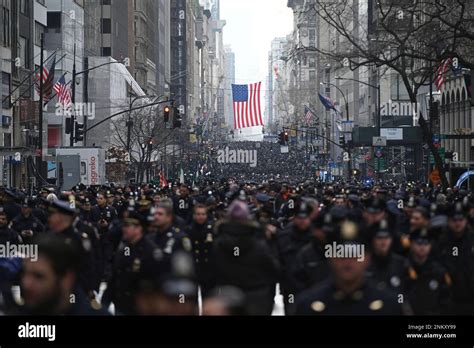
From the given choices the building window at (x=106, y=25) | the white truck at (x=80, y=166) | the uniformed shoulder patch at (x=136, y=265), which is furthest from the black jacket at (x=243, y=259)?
the building window at (x=106, y=25)

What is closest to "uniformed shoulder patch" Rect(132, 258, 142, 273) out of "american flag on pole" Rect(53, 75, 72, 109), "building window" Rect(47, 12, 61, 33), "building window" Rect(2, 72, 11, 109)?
"american flag on pole" Rect(53, 75, 72, 109)

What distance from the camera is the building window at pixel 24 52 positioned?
6856 cm

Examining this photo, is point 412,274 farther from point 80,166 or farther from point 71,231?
point 80,166

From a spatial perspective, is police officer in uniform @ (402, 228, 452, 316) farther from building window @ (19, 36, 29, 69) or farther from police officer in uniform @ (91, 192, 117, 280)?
building window @ (19, 36, 29, 69)

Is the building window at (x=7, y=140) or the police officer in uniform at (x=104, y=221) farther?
the building window at (x=7, y=140)

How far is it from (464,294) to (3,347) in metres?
5.40

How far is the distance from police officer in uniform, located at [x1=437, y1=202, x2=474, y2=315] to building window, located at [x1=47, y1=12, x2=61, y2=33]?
6856cm

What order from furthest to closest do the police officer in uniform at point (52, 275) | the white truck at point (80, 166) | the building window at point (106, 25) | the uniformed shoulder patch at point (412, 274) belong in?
the building window at point (106, 25) < the white truck at point (80, 166) < the uniformed shoulder patch at point (412, 274) < the police officer in uniform at point (52, 275)

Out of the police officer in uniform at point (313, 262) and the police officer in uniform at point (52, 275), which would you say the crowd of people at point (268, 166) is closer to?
the police officer in uniform at point (313, 262)

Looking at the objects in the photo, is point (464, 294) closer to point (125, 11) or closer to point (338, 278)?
point (338, 278)

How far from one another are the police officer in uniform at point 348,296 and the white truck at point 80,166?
4106 centimetres

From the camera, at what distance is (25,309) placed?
8984 millimetres

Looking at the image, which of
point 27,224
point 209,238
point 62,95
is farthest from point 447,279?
point 62,95

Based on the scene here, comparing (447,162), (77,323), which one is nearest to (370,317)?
(77,323)
